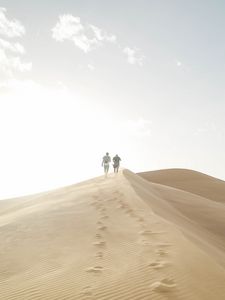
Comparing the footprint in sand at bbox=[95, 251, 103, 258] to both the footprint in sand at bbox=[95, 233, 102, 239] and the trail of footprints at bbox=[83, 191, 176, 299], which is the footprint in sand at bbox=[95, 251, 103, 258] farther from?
the footprint in sand at bbox=[95, 233, 102, 239]

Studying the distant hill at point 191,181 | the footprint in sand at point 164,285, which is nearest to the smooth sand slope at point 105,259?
the footprint in sand at point 164,285

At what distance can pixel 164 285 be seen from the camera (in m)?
5.11

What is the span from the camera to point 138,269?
18.9ft

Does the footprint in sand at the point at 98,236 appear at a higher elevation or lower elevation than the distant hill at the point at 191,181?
lower

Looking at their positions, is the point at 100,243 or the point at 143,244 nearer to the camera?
the point at 143,244

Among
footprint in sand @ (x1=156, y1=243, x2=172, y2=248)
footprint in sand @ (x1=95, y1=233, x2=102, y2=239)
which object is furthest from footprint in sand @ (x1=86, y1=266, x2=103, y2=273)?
footprint in sand @ (x1=95, y1=233, x2=102, y2=239)

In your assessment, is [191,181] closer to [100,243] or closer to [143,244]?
[100,243]

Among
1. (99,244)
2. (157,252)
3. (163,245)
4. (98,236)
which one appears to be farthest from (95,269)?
(98,236)

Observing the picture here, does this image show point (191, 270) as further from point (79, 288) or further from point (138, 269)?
point (79, 288)

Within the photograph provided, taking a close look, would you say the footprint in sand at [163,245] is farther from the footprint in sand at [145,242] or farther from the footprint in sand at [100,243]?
the footprint in sand at [100,243]

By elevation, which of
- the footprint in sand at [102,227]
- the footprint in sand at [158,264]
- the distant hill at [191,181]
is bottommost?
the footprint in sand at [158,264]

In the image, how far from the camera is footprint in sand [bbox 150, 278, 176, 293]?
4.99 meters

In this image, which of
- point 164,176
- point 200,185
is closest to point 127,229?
point 200,185

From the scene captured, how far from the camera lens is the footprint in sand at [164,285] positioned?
16.4ft
